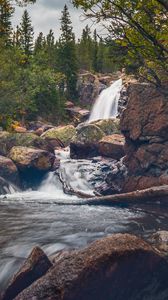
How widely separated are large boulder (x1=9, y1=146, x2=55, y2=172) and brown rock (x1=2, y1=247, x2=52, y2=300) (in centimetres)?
1750

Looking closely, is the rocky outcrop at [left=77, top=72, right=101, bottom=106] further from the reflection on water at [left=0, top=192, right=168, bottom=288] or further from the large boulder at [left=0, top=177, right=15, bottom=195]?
the reflection on water at [left=0, top=192, right=168, bottom=288]

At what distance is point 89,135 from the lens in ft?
103

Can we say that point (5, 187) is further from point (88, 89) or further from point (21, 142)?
point (88, 89)

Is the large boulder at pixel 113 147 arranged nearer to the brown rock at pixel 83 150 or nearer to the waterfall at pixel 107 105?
the brown rock at pixel 83 150

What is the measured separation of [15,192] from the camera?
25781 millimetres

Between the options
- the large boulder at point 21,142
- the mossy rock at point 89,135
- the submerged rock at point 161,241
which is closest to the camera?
the submerged rock at point 161,241

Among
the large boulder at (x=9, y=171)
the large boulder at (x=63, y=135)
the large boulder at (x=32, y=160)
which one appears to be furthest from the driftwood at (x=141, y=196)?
the large boulder at (x=63, y=135)

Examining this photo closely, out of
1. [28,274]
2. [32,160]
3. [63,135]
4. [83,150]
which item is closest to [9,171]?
[32,160]

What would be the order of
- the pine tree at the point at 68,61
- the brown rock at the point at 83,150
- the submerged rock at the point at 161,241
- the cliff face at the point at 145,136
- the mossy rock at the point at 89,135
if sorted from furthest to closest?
the pine tree at the point at 68,61 < the mossy rock at the point at 89,135 < the brown rock at the point at 83,150 < the cliff face at the point at 145,136 < the submerged rock at the point at 161,241

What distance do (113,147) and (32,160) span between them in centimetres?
614

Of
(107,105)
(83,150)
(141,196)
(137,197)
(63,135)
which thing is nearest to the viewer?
(141,196)

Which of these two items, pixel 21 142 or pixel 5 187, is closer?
pixel 5 187

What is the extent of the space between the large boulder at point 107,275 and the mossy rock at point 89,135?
22.1 m

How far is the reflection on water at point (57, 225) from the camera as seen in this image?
40.1 feet
